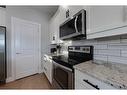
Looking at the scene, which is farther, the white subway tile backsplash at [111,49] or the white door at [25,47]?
the white door at [25,47]

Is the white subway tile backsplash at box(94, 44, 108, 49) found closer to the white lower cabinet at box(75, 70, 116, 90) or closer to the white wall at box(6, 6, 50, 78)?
the white lower cabinet at box(75, 70, 116, 90)

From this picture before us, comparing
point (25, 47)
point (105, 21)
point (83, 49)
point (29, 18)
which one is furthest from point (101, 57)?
point (29, 18)

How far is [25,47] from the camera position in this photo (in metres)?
3.84

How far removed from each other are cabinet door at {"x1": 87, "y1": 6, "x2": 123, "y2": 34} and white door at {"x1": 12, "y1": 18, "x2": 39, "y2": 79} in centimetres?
282

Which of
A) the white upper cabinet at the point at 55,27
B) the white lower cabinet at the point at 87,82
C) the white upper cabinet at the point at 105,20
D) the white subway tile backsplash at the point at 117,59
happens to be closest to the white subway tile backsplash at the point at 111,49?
the white subway tile backsplash at the point at 117,59

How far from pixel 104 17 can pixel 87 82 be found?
64cm

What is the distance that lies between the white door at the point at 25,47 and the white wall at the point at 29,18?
0.61ft

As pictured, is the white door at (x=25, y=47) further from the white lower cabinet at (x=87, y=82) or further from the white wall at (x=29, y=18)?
the white lower cabinet at (x=87, y=82)

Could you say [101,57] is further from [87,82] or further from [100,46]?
[87,82]

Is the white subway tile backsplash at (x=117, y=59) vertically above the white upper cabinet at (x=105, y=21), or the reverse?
the white upper cabinet at (x=105, y=21)

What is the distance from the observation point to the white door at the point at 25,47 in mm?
3520

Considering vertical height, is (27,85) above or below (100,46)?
below

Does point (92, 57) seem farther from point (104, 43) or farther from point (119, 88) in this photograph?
point (119, 88)

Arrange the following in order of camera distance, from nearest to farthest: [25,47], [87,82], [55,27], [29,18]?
[87,82] → [55,27] → [25,47] → [29,18]
